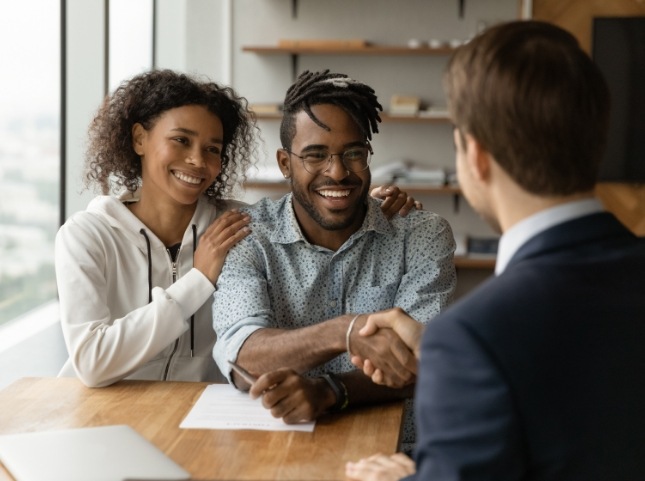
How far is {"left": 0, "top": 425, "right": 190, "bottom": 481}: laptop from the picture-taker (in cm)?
147

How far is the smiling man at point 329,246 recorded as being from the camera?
211 centimetres

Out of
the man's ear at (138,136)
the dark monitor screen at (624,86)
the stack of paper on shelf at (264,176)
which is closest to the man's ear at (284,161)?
the man's ear at (138,136)

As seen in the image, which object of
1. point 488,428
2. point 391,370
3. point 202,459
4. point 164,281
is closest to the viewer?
point 488,428

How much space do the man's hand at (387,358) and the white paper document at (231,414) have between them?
18 centimetres

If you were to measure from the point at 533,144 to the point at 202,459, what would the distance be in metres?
0.81

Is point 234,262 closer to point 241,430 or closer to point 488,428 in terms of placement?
point 241,430

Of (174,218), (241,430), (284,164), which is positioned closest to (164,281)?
(174,218)

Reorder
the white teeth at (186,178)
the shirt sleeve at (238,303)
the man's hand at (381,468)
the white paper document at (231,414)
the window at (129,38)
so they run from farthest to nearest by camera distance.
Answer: the window at (129,38) < the white teeth at (186,178) < the shirt sleeve at (238,303) < the white paper document at (231,414) < the man's hand at (381,468)

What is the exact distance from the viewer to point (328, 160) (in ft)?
7.08

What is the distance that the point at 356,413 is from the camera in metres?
1.83

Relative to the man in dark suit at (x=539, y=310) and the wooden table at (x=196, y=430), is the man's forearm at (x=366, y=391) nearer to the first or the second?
the wooden table at (x=196, y=430)

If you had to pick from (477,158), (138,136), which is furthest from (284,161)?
(477,158)

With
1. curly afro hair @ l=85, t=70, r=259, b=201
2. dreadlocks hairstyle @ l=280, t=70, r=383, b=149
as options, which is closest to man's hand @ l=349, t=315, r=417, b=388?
dreadlocks hairstyle @ l=280, t=70, r=383, b=149

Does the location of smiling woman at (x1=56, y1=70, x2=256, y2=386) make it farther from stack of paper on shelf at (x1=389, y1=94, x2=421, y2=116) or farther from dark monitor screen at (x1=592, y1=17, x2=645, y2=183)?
dark monitor screen at (x1=592, y1=17, x2=645, y2=183)
